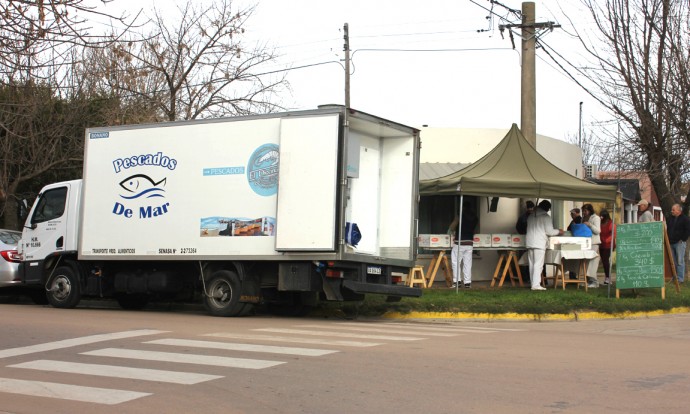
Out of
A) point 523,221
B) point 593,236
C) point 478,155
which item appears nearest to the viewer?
point 593,236

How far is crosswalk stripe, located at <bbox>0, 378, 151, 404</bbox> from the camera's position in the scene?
22.5ft

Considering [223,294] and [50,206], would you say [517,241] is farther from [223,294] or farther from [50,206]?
[50,206]

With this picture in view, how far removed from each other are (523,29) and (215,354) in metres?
13.1

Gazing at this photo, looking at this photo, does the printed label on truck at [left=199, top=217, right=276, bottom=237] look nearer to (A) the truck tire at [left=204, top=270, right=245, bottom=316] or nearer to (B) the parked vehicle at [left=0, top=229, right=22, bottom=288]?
(A) the truck tire at [left=204, top=270, right=245, bottom=316]

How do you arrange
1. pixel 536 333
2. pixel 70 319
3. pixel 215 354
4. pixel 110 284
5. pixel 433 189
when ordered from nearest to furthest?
pixel 215 354 < pixel 536 333 < pixel 70 319 < pixel 110 284 < pixel 433 189

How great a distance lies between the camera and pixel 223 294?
43.9 feet

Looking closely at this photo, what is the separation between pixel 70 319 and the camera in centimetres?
1271

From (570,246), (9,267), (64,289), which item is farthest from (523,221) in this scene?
(9,267)

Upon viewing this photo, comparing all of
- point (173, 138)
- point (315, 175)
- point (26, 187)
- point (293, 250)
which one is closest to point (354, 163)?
point (315, 175)

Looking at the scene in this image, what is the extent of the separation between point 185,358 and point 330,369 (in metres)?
1.77

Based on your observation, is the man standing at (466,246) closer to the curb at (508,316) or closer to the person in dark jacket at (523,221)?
the person in dark jacket at (523,221)

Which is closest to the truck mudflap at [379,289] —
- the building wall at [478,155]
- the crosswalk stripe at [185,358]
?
the crosswalk stripe at [185,358]

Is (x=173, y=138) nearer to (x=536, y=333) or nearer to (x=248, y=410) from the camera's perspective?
(x=536, y=333)

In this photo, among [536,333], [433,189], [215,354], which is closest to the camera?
[215,354]
